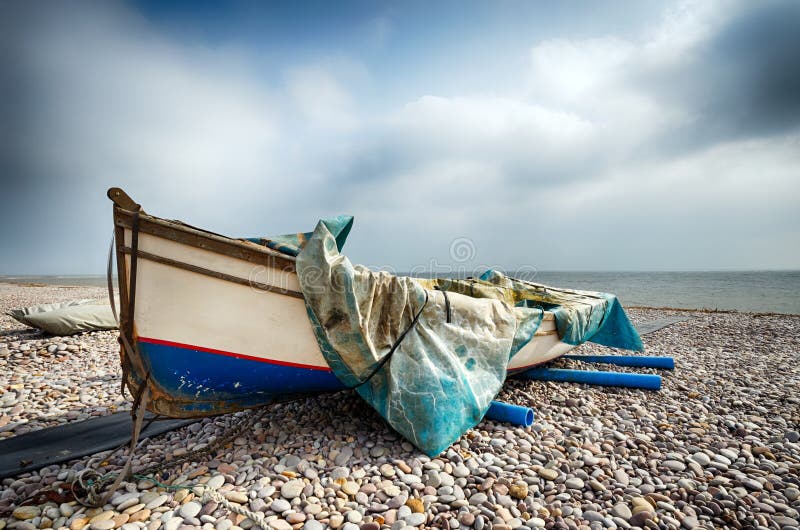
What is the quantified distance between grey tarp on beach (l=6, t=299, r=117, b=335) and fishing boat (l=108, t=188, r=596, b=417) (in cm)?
572

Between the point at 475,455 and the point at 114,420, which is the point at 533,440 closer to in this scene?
the point at 475,455

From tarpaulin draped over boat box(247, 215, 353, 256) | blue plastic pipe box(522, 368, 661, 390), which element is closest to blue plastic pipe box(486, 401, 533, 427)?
blue plastic pipe box(522, 368, 661, 390)

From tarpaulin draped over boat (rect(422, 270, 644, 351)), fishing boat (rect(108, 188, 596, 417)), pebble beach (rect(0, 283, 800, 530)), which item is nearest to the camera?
pebble beach (rect(0, 283, 800, 530))

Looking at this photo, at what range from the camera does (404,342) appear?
371 centimetres

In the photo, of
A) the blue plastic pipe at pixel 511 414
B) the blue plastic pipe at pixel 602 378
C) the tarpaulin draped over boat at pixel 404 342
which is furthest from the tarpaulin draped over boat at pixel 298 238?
the blue plastic pipe at pixel 602 378

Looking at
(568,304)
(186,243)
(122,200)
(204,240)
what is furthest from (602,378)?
(122,200)

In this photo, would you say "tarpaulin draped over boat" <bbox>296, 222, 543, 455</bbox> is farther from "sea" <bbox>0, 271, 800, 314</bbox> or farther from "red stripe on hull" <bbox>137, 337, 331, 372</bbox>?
"sea" <bbox>0, 271, 800, 314</bbox>

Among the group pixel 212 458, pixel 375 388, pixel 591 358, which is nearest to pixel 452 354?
pixel 375 388

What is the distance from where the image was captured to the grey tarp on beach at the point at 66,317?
8016 mm

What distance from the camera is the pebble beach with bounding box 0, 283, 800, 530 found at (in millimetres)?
2568

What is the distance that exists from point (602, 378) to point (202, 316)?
5.39 metres

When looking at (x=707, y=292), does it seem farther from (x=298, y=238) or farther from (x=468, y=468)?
(x=298, y=238)

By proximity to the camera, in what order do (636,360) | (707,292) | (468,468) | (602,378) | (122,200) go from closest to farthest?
1. (122,200)
2. (468,468)
3. (602,378)
4. (636,360)
5. (707,292)

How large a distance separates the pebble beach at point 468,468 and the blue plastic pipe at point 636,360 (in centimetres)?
109
